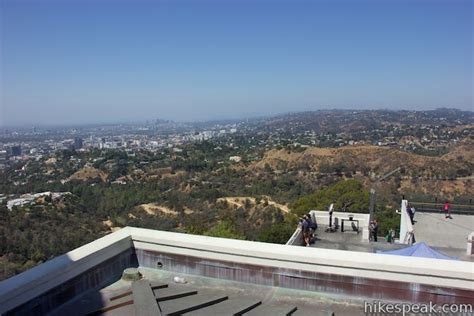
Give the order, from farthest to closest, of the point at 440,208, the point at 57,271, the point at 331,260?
1. the point at 440,208
2. the point at 331,260
3. the point at 57,271

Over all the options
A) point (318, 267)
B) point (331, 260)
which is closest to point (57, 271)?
point (318, 267)

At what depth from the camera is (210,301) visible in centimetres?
438

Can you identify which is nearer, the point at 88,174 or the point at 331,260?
the point at 331,260

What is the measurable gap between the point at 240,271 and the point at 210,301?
617 mm

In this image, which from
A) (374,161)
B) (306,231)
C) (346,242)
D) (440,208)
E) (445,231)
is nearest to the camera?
(306,231)

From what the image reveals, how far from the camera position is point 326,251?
4691 millimetres

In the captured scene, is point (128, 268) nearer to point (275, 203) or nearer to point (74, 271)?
point (74, 271)

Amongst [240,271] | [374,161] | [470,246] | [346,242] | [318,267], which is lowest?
[374,161]

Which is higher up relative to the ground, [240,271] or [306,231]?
[240,271]

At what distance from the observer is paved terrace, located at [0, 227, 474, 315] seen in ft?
13.6

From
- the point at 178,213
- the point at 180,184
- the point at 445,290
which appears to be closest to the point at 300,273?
the point at 445,290

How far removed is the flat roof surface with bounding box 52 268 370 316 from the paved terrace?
5cm

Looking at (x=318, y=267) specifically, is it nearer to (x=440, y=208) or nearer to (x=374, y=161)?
(x=440, y=208)

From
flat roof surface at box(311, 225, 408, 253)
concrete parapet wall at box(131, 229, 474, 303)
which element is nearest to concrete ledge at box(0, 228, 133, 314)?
concrete parapet wall at box(131, 229, 474, 303)
